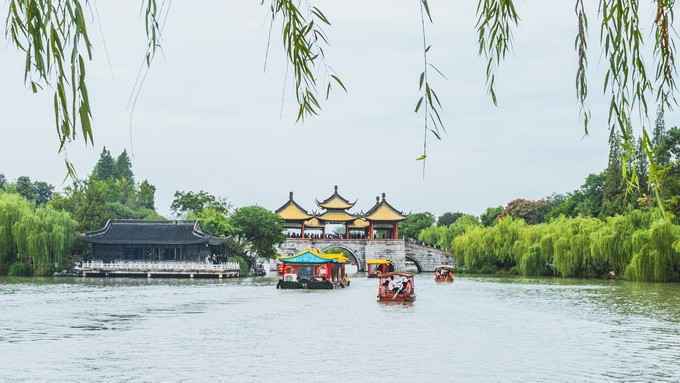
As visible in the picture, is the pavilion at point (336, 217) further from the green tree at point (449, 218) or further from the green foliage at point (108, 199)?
the green tree at point (449, 218)

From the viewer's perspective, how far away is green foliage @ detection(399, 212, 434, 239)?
8819cm

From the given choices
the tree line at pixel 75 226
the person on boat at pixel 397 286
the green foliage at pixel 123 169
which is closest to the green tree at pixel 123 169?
the green foliage at pixel 123 169

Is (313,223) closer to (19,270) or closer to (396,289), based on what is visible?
(19,270)

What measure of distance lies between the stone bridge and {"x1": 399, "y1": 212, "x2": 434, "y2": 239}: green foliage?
24796 mm

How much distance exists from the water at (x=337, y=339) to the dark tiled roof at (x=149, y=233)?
57.4ft

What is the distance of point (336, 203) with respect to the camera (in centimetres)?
6469

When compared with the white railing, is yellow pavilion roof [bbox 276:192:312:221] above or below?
above

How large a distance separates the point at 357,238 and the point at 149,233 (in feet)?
69.7

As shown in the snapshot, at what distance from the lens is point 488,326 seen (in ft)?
58.5

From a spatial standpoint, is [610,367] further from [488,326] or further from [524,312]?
[524,312]

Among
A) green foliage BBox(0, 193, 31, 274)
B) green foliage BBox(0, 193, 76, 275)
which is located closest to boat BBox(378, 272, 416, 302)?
green foliage BBox(0, 193, 76, 275)

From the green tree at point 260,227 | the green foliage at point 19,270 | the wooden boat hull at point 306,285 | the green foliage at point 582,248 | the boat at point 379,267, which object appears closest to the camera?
the green foliage at point 582,248

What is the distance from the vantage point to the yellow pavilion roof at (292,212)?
61031 millimetres

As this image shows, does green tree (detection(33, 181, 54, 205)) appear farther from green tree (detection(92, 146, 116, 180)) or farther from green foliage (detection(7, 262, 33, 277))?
green foliage (detection(7, 262, 33, 277))
